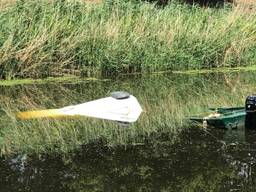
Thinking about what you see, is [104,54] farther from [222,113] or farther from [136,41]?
[222,113]

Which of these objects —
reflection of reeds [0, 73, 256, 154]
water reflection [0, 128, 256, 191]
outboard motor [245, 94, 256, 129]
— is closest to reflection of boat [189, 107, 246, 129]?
outboard motor [245, 94, 256, 129]

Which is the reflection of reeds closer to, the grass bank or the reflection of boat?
the reflection of boat

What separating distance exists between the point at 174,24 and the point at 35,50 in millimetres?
3653

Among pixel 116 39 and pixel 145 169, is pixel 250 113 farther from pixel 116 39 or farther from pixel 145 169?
pixel 116 39

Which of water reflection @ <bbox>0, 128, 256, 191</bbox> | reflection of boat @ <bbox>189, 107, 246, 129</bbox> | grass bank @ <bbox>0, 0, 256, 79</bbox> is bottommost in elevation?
water reflection @ <bbox>0, 128, 256, 191</bbox>

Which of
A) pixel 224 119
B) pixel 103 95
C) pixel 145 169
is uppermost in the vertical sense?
pixel 103 95

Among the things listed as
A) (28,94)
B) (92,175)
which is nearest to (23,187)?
(92,175)

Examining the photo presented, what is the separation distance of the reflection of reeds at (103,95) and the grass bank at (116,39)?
2.28 ft

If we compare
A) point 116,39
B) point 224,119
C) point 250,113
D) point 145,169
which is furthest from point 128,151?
point 116,39

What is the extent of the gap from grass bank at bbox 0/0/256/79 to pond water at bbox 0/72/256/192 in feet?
Result: 5.17

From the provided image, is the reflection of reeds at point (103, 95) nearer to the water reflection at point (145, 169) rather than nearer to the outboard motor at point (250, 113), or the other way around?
the water reflection at point (145, 169)

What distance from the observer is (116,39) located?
12.6 m

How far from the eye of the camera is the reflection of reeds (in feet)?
24.0

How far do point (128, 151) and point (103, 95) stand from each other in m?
3.60
